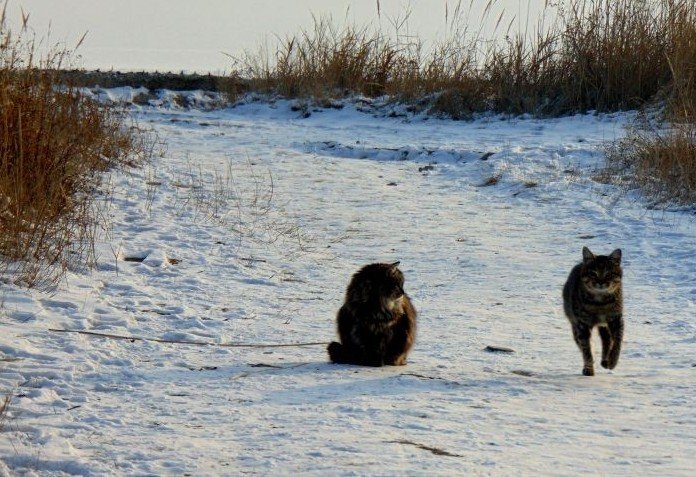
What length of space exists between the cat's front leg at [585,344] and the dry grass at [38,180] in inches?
129

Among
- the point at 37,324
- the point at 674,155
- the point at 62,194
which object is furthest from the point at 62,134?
the point at 674,155

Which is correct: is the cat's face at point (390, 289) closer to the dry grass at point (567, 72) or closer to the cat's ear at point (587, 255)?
the cat's ear at point (587, 255)

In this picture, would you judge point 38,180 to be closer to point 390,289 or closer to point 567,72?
point 390,289

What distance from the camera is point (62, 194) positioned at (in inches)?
311

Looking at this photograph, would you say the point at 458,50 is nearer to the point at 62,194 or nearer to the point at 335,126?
the point at 335,126

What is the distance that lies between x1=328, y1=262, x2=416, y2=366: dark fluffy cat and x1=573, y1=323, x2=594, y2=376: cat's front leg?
3.42ft

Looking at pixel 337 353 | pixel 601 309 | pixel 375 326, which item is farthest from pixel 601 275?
pixel 337 353

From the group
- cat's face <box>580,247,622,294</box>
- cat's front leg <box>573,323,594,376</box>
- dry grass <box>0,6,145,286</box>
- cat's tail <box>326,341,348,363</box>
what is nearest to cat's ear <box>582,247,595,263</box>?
cat's face <box>580,247,622,294</box>

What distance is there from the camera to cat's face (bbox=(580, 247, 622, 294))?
609 cm

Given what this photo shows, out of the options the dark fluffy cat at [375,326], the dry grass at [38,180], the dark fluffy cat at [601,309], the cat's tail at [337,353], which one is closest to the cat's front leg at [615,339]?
the dark fluffy cat at [601,309]

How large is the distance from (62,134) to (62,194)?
78 cm

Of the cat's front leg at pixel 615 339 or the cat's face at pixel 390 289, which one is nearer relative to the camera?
the cat's face at pixel 390 289

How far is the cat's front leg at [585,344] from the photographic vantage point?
584 centimetres

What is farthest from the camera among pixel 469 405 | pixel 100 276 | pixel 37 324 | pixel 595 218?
pixel 595 218
